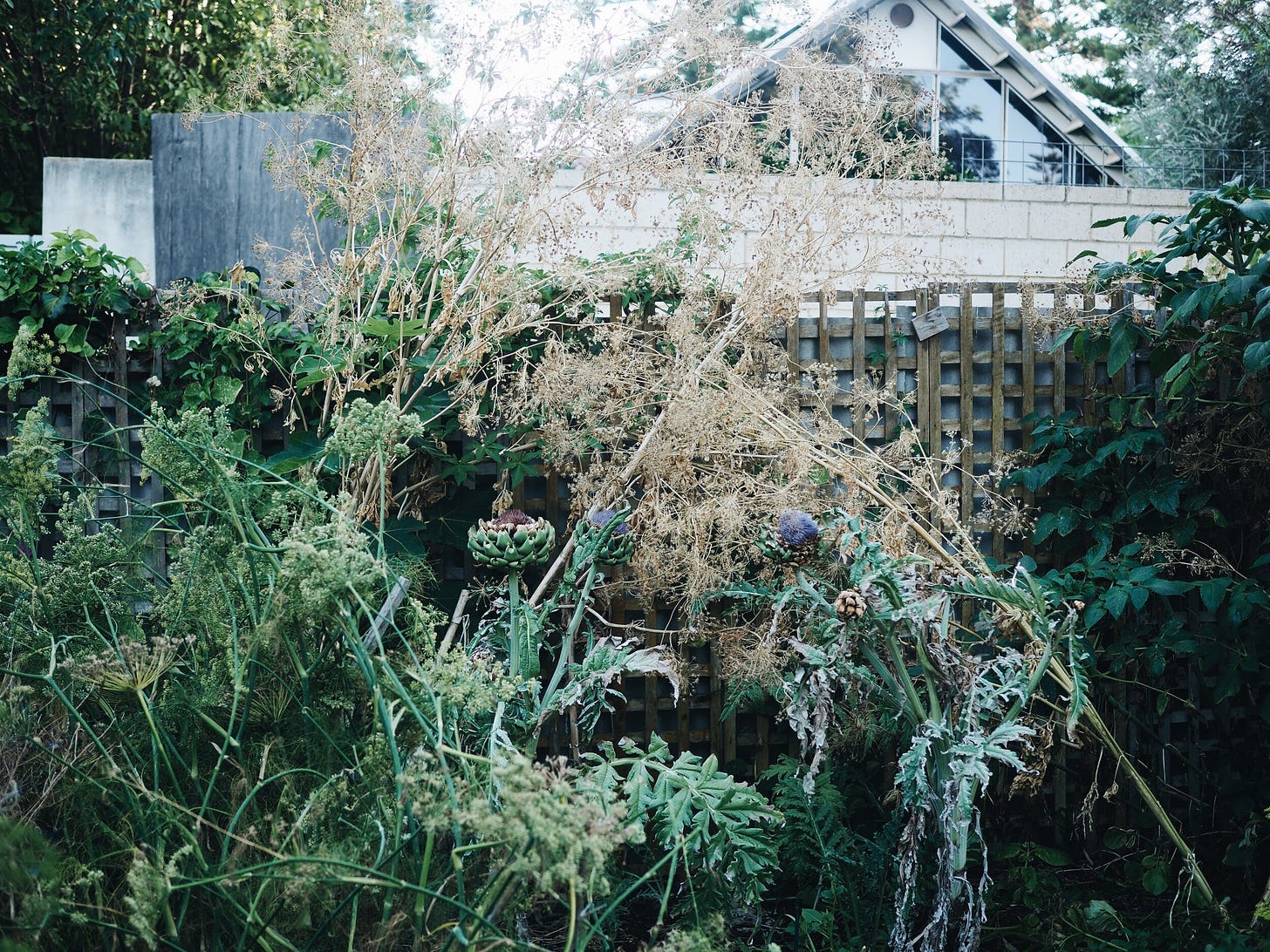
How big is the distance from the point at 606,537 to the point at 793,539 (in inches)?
18.5

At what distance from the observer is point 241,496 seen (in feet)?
6.03

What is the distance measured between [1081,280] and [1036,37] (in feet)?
50.4

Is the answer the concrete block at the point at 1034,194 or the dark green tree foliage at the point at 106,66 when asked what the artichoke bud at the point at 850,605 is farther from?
the dark green tree foliage at the point at 106,66

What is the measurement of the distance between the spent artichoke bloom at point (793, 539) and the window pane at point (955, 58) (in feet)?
29.5

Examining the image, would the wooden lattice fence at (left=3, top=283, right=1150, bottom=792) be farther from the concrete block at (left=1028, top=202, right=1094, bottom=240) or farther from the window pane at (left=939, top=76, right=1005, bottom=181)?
the window pane at (left=939, top=76, right=1005, bottom=181)

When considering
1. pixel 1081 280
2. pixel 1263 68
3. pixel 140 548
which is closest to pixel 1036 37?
pixel 1263 68

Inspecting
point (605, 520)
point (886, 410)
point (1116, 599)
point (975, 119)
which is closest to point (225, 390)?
point (605, 520)

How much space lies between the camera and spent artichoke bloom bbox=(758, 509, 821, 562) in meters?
2.32

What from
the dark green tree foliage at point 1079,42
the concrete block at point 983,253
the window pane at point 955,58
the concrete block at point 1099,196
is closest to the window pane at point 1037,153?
the window pane at point 955,58

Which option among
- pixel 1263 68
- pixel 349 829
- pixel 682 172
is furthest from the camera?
pixel 1263 68

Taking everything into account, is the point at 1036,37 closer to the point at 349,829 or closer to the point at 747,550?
the point at 747,550

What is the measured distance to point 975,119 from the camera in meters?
9.84

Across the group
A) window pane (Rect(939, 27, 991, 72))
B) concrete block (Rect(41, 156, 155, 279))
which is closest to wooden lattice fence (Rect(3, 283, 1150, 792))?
concrete block (Rect(41, 156, 155, 279))

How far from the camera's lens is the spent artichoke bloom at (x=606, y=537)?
246 cm
